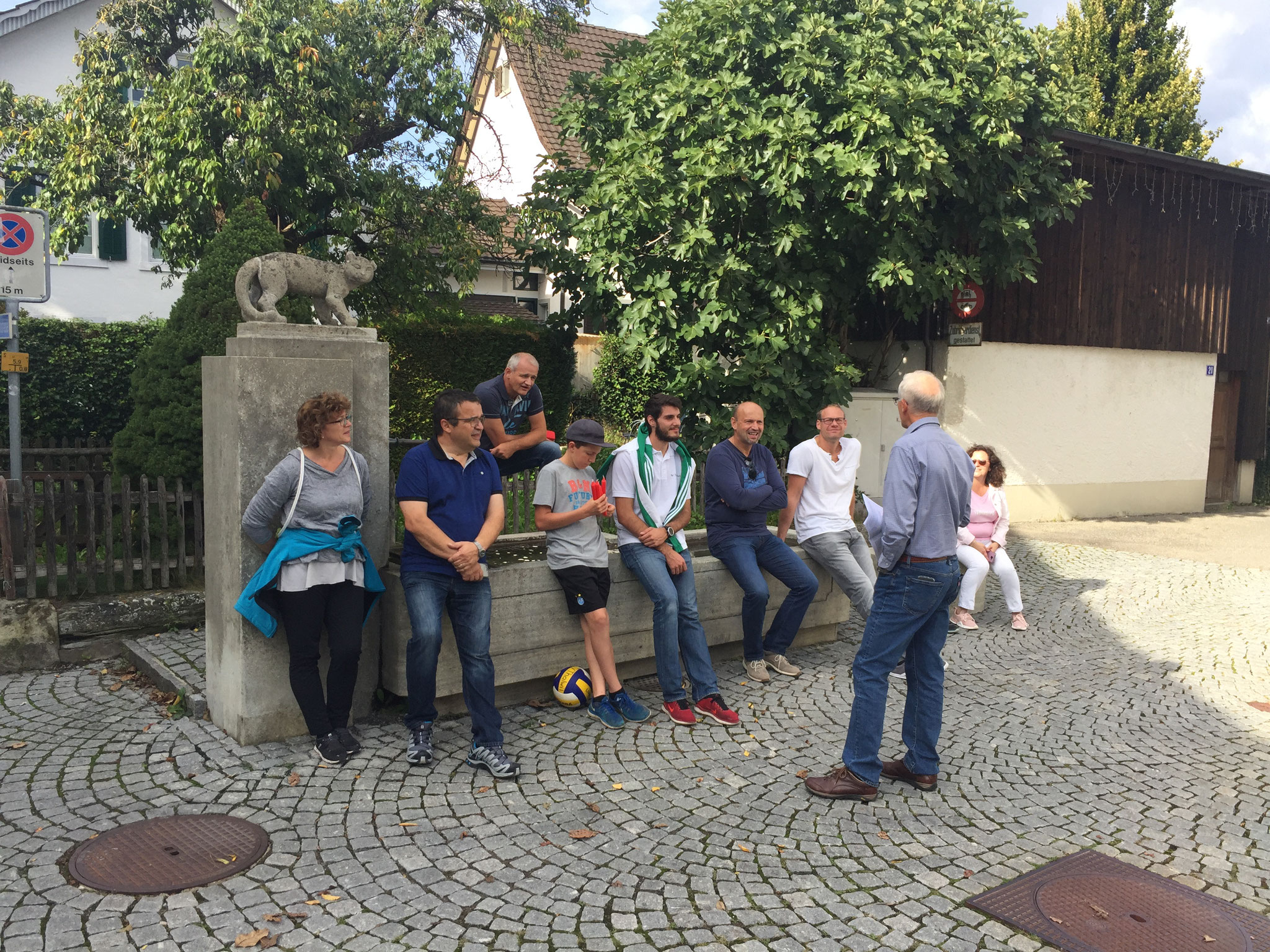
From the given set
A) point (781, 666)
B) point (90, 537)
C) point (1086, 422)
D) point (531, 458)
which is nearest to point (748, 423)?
point (531, 458)

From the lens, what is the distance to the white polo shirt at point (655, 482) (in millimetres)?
A: 6195

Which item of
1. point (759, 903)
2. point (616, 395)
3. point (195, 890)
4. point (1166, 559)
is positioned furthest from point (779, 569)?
point (616, 395)

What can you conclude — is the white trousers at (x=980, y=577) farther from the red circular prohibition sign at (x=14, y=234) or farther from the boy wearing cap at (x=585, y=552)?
the red circular prohibition sign at (x=14, y=234)

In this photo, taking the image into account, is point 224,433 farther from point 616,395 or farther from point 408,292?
point 616,395

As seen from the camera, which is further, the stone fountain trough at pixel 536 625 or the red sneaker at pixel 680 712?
the red sneaker at pixel 680 712

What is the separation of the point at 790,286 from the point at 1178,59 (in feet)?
50.2

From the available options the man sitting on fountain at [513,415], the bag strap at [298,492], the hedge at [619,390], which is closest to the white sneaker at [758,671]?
the man sitting on fountain at [513,415]

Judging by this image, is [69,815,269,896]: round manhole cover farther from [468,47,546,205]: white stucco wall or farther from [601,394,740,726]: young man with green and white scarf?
[468,47,546,205]: white stucco wall

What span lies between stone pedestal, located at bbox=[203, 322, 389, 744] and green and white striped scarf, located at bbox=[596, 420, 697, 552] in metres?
A: 1.57

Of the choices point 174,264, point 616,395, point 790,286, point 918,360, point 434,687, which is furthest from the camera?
point 616,395

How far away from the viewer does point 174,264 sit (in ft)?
40.5

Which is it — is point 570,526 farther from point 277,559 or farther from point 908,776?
point 908,776

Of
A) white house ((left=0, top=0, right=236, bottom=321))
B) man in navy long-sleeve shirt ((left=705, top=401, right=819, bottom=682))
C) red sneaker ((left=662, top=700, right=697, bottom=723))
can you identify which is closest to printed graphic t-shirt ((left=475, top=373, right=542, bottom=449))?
man in navy long-sleeve shirt ((left=705, top=401, right=819, bottom=682))

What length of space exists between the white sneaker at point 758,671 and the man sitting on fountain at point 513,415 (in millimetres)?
1914
